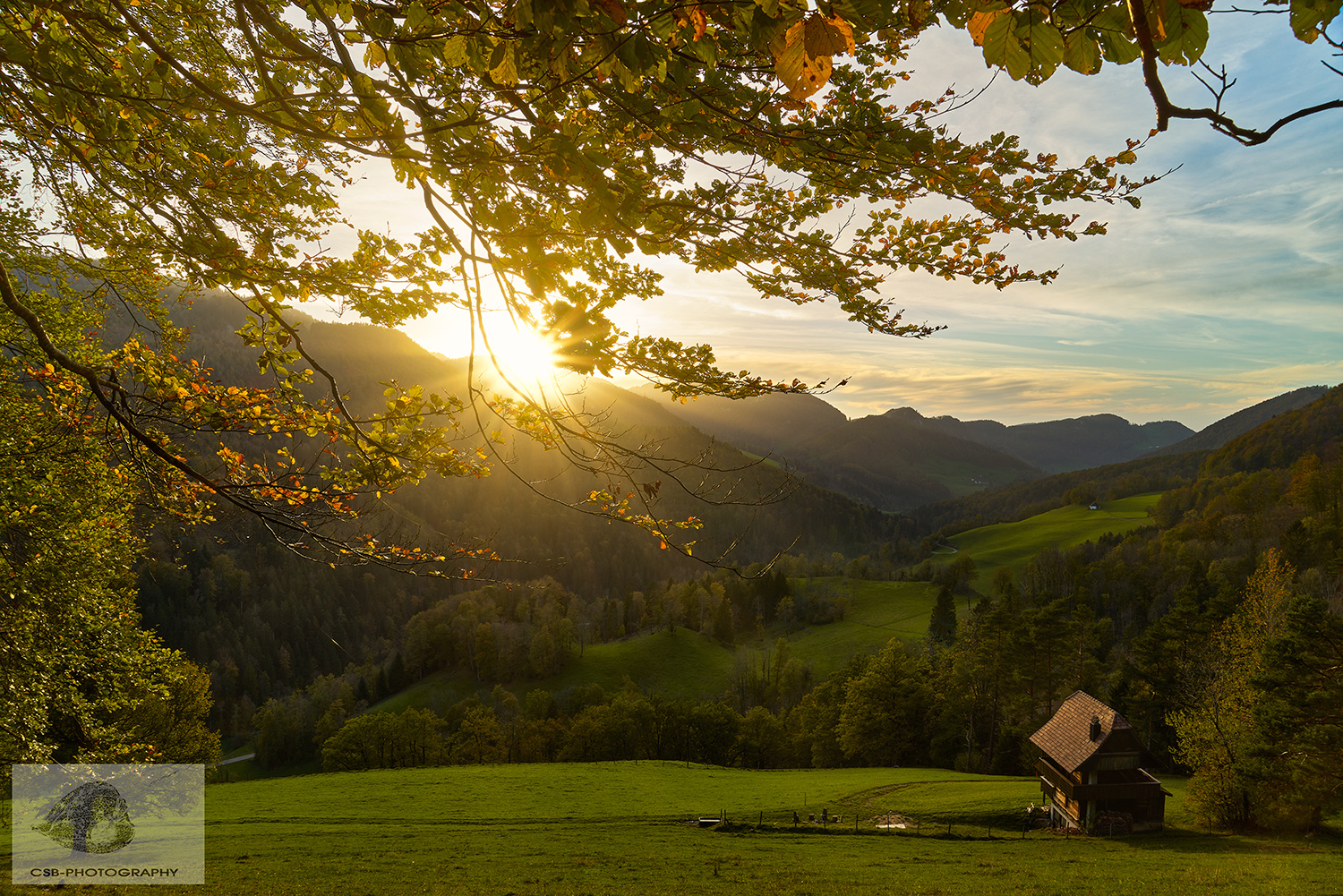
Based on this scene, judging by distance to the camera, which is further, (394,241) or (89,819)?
(89,819)

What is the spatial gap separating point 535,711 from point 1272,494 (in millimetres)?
123502

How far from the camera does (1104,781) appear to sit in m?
31.7

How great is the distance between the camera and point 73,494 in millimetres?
12219

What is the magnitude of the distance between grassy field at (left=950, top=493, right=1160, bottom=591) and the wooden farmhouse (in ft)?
301

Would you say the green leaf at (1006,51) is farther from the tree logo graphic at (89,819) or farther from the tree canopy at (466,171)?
the tree logo graphic at (89,819)

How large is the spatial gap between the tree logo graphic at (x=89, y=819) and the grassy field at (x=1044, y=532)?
416 ft

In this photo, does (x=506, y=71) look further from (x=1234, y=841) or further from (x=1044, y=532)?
(x=1044, y=532)

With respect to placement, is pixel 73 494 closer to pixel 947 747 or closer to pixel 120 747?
pixel 120 747

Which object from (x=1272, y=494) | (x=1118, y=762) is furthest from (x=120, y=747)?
(x=1272, y=494)

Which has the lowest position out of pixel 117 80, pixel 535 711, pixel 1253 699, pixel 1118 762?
pixel 535 711

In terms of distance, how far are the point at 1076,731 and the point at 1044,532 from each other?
13129cm

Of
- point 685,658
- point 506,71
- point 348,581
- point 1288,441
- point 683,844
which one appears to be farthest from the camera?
point 348,581

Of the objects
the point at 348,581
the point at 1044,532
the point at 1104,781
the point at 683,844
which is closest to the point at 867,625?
the point at 1104,781

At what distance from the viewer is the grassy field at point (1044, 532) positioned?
131m
